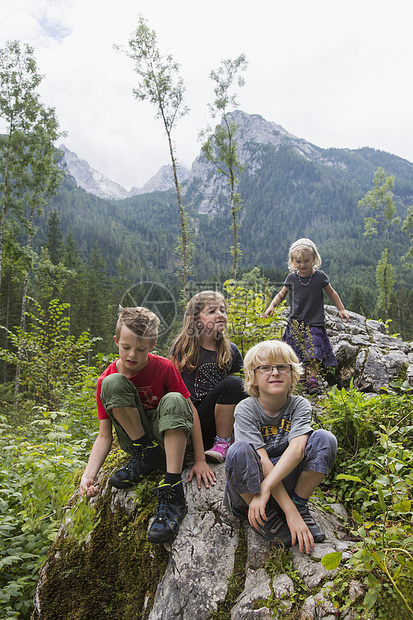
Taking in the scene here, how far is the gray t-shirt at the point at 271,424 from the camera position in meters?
2.18

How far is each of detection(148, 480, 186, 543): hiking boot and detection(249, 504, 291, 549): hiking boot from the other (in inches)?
21.1

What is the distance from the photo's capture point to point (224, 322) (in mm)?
3236

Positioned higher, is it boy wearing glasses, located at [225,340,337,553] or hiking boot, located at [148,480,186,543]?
boy wearing glasses, located at [225,340,337,553]

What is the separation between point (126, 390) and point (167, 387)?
1.13 feet

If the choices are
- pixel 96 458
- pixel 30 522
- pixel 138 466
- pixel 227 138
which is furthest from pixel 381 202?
pixel 30 522

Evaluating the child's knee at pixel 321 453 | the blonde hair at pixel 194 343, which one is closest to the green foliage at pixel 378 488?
the child's knee at pixel 321 453

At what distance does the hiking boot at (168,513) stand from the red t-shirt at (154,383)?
58 centimetres

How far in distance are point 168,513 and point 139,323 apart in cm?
128

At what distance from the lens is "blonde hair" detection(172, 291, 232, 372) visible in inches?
122

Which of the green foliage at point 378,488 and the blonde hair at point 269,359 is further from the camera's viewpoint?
the blonde hair at point 269,359

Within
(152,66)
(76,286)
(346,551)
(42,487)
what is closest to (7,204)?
(152,66)

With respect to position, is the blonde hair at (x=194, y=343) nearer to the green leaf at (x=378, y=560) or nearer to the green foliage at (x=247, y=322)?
the green foliage at (x=247, y=322)

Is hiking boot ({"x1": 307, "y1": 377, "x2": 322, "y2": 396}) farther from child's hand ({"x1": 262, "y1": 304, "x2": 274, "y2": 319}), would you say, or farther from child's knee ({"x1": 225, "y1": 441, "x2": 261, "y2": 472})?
child's knee ({"x1": 225, "y1": 441, "x2": 261, "y2": 472})

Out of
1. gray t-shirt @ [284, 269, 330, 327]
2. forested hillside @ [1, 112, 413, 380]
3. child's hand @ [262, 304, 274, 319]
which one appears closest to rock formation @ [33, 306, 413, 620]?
child's hand @ [262, 304, 274, 319]
